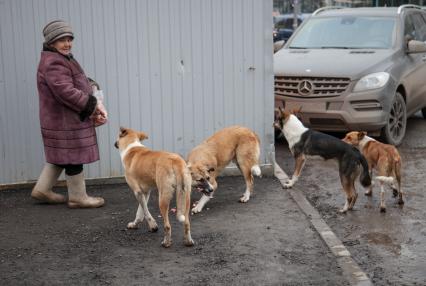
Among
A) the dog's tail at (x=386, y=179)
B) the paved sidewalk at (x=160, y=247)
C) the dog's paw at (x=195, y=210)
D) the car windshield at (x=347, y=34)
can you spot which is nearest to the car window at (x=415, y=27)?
the car windshield at (x=347, y=34)

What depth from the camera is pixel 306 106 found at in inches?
403

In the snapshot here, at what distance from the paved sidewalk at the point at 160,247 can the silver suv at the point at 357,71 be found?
2737 millimetres

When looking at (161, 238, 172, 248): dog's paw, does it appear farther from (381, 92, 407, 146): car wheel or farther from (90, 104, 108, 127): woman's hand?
(381, 92, 407, 146): car wheel

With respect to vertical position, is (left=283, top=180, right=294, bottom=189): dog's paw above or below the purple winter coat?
below

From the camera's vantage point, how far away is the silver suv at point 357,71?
1000 centimetres

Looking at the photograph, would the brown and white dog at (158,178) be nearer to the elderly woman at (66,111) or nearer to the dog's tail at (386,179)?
the elderly woman at (66,111)

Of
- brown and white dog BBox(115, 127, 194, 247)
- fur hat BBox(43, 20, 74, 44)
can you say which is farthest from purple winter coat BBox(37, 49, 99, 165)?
brown and white dog BBox(115, 127, 194, 247)

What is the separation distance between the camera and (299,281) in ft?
17.3

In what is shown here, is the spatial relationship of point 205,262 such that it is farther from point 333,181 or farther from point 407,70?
point 407,70

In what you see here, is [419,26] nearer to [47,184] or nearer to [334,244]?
[334,244]

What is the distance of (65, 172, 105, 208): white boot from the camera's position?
7296 mm

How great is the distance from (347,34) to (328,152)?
4541mm

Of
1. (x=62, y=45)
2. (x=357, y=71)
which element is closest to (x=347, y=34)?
(x=357, y=71)

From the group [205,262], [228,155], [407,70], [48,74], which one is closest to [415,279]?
[205,262]
